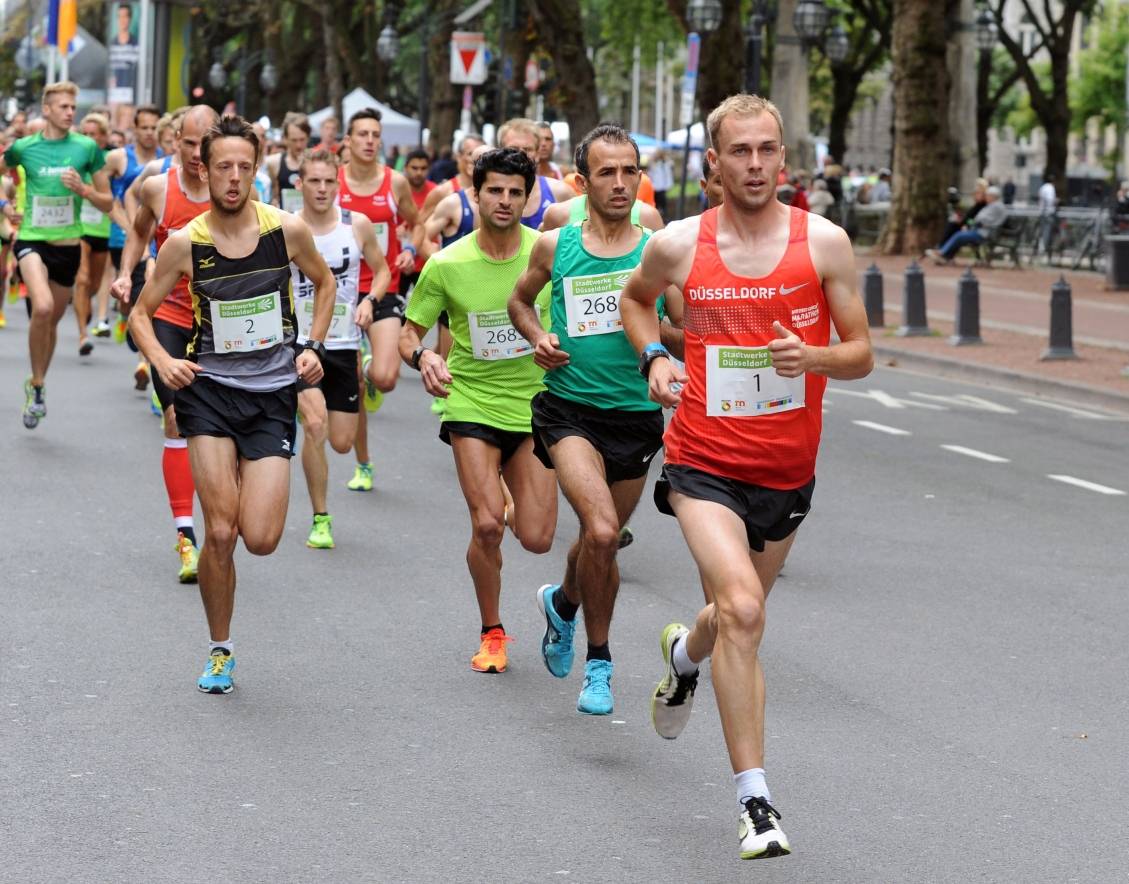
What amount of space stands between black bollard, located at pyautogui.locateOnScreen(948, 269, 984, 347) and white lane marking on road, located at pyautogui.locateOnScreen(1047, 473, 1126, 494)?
8.61 meters

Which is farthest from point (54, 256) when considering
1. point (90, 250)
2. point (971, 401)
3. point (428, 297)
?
point (971, 401)

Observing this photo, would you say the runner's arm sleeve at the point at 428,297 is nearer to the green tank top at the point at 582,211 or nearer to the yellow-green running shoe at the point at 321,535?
the green tank top at the point at 582,211

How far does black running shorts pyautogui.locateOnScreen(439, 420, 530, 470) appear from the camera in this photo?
7406 mm

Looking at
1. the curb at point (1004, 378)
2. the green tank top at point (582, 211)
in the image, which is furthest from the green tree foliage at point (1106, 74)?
the green tank top at point (582, 211)

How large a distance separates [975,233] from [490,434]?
26.9m

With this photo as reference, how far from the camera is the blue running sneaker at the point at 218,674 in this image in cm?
690

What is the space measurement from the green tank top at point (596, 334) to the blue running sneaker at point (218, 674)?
1.33m

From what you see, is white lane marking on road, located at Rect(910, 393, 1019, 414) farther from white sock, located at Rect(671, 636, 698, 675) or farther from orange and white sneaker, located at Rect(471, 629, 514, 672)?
white sock, located at Rect(671, 636, 698, 675)

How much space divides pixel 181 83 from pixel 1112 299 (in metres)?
40.5

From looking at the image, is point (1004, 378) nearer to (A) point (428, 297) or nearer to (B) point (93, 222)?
(B) point (93, 222)

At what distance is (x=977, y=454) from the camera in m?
14.0

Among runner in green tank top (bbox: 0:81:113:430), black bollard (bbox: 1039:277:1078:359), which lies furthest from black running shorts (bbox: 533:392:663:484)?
black bollard (bbox: 1039:277:1078:359)

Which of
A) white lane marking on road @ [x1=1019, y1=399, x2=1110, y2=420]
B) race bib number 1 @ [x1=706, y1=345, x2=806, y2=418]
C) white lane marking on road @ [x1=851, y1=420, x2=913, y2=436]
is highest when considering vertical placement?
race bib number 1 @ [x1=706, y1=345, x2=806, y2=418]

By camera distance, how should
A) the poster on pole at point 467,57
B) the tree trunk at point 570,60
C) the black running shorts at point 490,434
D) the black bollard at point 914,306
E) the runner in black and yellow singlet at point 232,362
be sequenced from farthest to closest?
the poster on pole at point 467,57, the tree trunk at point 570,60, the black bollard at point 914,306, the black running shorts at point 490,434, the runner in black and yellow singlet at point 232,362
